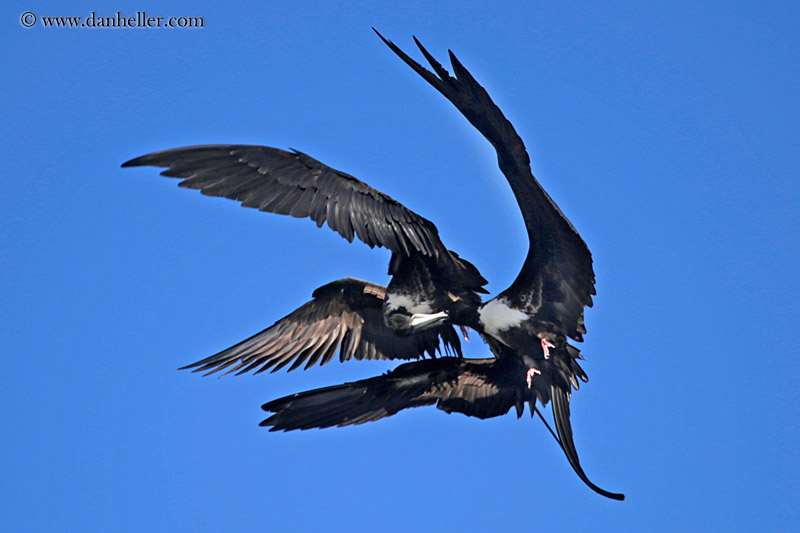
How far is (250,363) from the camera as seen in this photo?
40.7 ft

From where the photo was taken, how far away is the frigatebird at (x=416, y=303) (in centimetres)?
1014

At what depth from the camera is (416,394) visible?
A: 12406 mm

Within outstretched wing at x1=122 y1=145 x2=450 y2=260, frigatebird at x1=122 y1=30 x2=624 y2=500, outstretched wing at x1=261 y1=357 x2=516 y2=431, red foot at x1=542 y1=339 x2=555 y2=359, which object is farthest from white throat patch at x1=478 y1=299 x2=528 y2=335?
outstretched wing at x1=122 y1=145 x2=450 y2=260

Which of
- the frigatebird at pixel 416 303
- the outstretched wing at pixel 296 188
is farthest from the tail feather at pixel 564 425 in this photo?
the outstretched wing at pixel 296 188

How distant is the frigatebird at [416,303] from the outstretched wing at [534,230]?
0.01 m

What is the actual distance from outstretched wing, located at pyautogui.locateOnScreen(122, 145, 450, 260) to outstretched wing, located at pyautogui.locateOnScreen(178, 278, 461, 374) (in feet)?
5.92

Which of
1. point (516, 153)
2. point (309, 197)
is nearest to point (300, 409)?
point (309, 197)

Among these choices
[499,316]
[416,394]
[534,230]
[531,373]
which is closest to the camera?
[534,230]

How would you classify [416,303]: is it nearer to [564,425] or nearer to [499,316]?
[499,316]

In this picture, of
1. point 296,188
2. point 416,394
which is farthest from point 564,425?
point 296,188

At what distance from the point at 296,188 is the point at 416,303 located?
233 centimetres

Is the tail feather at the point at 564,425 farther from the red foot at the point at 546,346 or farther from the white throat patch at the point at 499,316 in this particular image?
the white throat patch at the point at 499,316

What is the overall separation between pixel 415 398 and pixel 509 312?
1685 mm

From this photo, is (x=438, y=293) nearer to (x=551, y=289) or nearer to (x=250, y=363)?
(x=551, y=289)
